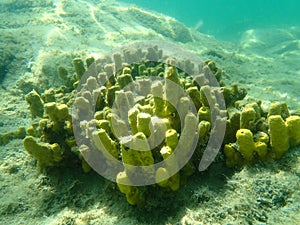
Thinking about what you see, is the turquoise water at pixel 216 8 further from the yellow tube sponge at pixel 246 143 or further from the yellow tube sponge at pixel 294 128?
the yellow tube sponge at pixel 246 143

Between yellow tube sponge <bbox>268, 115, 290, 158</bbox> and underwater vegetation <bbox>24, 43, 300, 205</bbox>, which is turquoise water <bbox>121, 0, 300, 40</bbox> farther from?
yellow tube sponge <bbox>268, 115, 290, 158</bbox>

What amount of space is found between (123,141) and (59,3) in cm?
898

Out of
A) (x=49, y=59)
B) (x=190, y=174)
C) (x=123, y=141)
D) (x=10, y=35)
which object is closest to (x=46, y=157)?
(x=123, y=141)

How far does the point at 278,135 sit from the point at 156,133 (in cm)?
100

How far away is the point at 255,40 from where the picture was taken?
1497 centimetres

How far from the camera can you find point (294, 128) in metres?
2.10

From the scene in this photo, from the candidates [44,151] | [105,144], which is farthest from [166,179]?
[44,151]

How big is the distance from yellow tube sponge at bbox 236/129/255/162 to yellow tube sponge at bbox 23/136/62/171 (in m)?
1.75

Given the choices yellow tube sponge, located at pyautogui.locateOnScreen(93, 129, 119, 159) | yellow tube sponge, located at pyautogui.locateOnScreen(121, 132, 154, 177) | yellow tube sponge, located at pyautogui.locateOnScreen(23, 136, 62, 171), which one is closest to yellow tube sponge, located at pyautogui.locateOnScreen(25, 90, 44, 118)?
yellow tube sponge, located at pyautogui.locateOnScreen(23, 136, 62, 171)

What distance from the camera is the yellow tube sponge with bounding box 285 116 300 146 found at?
6.84ft

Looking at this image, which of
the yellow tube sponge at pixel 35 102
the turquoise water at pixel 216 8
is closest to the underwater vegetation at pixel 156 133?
the yellow tube sponge at pixel 35 102

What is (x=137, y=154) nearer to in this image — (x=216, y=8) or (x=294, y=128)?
(x=294, y=128)

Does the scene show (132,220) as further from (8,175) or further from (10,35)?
(10,35)

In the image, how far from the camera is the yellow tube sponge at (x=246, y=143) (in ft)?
6.71
